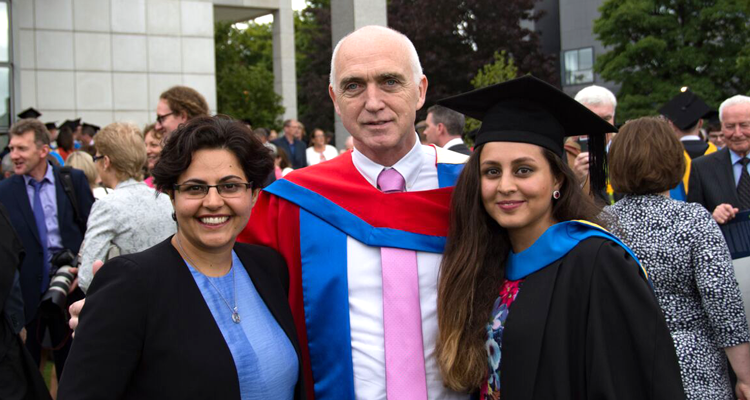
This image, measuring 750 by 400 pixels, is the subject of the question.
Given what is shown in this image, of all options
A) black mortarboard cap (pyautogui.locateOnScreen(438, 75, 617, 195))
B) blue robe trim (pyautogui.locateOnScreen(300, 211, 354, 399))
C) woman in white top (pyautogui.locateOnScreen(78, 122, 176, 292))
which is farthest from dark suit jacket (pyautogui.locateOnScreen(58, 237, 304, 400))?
woman in white top (pyautogui.locateOnScreen(78, 122, 176, 292))

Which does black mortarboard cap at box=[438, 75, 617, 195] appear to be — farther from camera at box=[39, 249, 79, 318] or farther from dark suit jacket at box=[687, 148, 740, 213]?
camera at box=[39, 249, 79, 318]

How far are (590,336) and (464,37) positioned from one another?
3013 cm

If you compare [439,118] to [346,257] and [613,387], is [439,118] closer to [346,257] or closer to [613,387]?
[346,257]

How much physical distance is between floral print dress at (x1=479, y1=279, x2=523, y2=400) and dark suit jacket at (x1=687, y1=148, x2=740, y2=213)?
10.4 ft

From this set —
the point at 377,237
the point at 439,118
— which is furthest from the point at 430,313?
the point at 439,118

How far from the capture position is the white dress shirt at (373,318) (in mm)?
2803

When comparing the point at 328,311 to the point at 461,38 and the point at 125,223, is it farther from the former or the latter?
the point at 461,38

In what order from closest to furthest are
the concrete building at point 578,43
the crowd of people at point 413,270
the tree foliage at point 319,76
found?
1. the crowd of people at point 413,270
2. the tree foliage at point 319,76
3. the concrete building at point 578,43

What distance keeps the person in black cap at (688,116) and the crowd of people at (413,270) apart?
3.49 metres

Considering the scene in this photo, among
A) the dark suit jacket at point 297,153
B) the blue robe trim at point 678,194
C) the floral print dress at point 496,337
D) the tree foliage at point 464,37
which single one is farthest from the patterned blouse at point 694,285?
the tree foliage at point 464,37

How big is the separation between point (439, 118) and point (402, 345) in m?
5.04

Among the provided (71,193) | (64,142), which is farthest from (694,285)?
(64,142)

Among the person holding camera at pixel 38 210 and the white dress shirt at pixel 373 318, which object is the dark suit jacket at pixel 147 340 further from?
the person holding camera at pixel 38 210

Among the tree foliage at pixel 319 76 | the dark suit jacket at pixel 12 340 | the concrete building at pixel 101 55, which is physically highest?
the tree foliage at pixel 319 76
